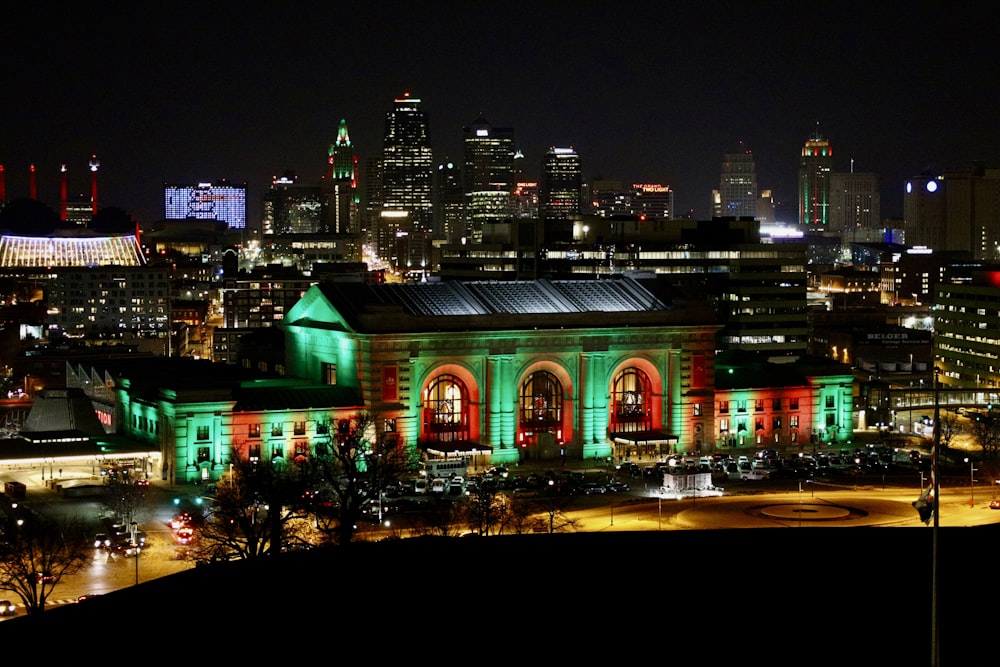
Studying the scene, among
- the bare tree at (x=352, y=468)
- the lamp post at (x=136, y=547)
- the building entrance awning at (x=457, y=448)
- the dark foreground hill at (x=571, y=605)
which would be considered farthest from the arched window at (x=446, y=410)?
the dark foreground hill at (x=571, y=605)

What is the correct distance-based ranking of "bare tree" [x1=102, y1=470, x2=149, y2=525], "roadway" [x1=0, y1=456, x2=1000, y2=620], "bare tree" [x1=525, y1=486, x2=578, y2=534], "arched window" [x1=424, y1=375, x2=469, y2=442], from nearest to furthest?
"bare tree" [x1=525, y1=486, x2=578, y2=534], "roadway" [x1=0, y1=456, x2=1000, y2=620], "bare tree" [x1=102, y1=470, x2=149, y2=525], "arched window" [x1=424, y1=375, x2=469, y2=442]

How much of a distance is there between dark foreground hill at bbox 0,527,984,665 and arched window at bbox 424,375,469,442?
63.1 m

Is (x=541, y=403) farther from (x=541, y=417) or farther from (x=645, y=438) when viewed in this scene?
(x=645, y=438)

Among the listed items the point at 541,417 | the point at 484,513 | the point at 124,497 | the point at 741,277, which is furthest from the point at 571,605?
the point at 741,277

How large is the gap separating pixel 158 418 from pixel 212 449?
4991 millimetres

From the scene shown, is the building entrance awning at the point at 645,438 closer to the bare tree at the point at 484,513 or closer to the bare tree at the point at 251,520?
the bare tree at the point at 484,513

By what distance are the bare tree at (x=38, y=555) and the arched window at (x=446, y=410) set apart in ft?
118

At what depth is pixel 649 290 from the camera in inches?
5148

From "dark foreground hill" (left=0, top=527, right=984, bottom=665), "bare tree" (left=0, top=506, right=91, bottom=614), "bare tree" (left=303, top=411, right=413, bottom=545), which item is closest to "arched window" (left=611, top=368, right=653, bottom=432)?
"bare tree" (left=303, top=411, right=413, bottom=545)

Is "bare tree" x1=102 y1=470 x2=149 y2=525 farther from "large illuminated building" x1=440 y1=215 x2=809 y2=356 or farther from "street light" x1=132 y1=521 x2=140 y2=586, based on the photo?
"large illuminated building" x1=440 y1=215 x2=809 y2=356

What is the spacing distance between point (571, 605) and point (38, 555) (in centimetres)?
3614

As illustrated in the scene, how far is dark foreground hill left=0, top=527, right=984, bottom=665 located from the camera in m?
44.9

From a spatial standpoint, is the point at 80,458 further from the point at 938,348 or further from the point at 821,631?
the point at 938,348

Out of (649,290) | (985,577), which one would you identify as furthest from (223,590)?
(649,290)
